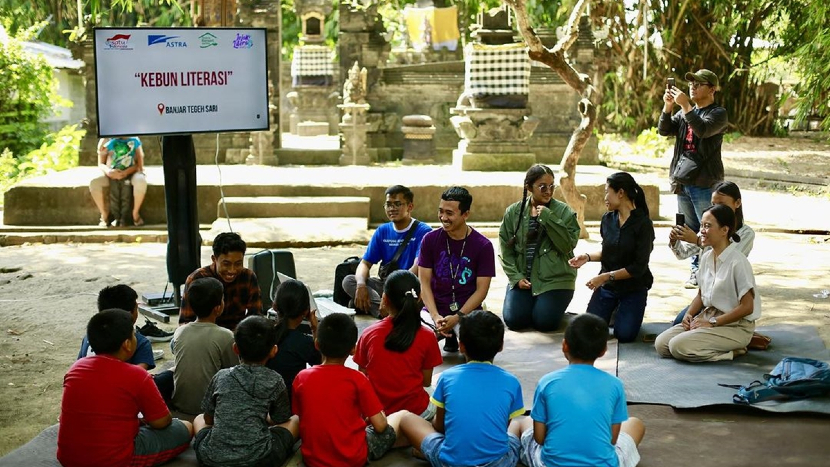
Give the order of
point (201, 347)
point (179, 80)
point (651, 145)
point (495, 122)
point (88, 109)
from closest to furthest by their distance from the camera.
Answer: point (201, 347), point (179, 80), point (495, 122), point (88, 109), point (651, 145)

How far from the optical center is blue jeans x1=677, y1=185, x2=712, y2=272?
777 centimetres

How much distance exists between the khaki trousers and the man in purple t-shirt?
3.96ft

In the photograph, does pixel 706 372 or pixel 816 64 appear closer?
pixel 706 372

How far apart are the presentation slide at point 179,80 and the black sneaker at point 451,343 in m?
2.29

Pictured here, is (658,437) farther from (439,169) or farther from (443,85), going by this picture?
(443,85)

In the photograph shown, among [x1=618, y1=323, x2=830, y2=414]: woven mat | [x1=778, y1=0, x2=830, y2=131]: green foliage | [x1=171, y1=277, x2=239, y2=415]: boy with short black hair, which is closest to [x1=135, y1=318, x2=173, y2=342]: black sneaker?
[x1=171, y1=277, x2=239, y2=415]: boy with short black hair

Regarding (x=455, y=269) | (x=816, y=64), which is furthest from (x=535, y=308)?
(x=816, y=64)

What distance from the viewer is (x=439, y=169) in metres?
14.5

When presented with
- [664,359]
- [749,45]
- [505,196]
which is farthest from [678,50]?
[664,359]

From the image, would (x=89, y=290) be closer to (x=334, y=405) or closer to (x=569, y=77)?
(x=334, y=405)

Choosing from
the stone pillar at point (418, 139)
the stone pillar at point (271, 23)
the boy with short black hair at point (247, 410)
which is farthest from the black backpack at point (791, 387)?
the stone pillar at point (418, 139)

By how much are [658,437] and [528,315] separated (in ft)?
7.00

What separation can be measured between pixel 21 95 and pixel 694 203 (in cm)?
1297

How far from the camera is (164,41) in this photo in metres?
6.87
